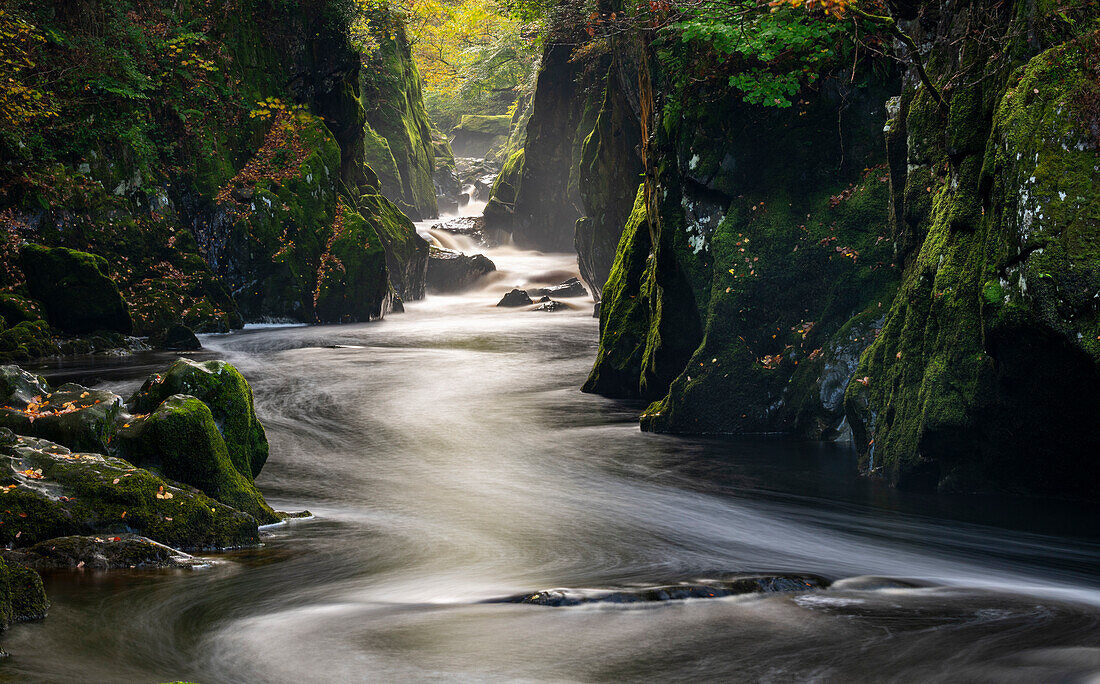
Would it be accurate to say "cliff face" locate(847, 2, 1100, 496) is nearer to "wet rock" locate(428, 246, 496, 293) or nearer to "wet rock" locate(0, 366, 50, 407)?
"wet rock" locate(0, 366, 50, 407)

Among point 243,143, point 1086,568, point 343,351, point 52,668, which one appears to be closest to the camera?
point 52,668

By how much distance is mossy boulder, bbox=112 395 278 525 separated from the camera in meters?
6.75

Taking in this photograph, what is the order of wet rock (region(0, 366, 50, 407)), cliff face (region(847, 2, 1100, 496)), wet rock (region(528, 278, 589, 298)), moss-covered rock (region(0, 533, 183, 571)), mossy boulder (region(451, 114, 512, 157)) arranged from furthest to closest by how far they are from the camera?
mossy boulder (region(451, 114, 512, 157))
wet rock (region(528, 278, 589, 298))
wet rock (region(0, 366, 50, 407))
cliff face (region(847, 2, 1100, 496))
moss-covered rock (region(0, 533, 183, 571))

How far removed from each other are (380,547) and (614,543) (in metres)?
1.99

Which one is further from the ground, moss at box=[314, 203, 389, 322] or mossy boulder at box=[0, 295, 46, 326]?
moss at box=[314, 203, 389, 322]

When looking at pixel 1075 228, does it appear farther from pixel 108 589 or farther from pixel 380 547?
pixel 108 589

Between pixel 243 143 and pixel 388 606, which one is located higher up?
pixel 243 143

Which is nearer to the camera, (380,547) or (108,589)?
(108,589)

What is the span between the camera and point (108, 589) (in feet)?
16.8

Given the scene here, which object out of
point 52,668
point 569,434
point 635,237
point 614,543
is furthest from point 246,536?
point 635,237

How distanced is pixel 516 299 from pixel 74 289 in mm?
16154

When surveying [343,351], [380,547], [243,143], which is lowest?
[380,547]

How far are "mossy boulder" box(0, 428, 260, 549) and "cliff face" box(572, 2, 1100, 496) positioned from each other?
646 centimetres

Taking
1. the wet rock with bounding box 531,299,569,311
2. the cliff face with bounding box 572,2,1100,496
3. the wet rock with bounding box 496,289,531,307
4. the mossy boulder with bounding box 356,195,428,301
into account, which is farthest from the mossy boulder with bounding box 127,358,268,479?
the wet rock with bounding box 496,289,531,307
